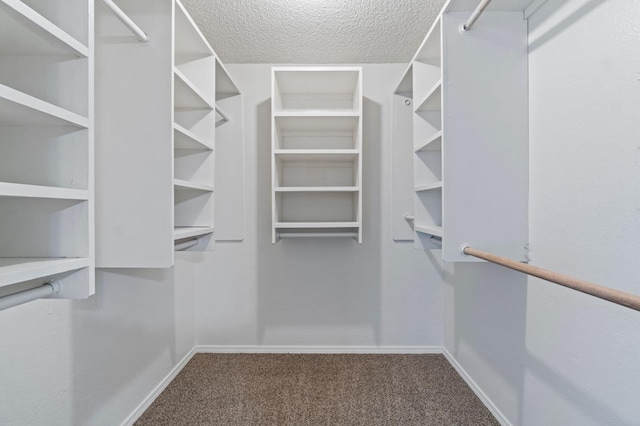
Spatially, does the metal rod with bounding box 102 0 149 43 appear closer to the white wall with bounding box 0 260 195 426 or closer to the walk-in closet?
the walk-in closet

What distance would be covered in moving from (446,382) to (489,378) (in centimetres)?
36

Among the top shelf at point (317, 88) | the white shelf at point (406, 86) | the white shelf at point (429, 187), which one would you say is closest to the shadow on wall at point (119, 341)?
the top shelf at point (317, 88)

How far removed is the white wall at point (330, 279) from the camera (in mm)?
2502

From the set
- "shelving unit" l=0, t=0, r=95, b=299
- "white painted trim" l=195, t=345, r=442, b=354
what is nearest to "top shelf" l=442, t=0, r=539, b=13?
"shelving unit" l=0, t=0, r=95, b=299

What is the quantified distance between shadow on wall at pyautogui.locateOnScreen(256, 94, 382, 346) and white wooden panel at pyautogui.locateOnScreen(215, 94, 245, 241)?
14 cm

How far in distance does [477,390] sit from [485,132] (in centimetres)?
148

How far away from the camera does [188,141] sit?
1.62 m

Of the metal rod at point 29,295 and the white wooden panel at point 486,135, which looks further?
the white wooden panel at point 486,135

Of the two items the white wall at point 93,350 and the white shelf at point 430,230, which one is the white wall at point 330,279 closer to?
the white wall at point 93,350

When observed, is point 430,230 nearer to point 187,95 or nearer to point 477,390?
point 477,390

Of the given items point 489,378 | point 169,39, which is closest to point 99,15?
point 169,39

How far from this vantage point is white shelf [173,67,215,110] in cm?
146

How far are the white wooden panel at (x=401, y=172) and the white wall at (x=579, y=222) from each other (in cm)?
91

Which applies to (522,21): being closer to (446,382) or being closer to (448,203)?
(448,203)
